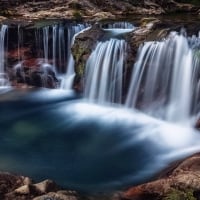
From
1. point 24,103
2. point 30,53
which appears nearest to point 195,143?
point 24,103

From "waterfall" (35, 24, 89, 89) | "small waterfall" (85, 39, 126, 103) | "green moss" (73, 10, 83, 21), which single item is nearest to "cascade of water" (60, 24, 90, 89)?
"waterfall" (35, 24, 89, 89)

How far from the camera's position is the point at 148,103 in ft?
45.4

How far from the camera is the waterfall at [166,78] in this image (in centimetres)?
1328

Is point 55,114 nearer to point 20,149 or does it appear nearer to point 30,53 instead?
point 20,149

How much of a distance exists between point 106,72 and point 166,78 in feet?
7.37

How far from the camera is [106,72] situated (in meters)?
15.0

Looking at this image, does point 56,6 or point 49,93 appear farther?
point 56,6

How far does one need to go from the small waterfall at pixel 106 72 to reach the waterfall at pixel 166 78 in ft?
1.81

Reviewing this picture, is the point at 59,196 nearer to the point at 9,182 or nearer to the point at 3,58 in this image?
the point at 9,182

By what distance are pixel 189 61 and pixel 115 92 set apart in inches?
106

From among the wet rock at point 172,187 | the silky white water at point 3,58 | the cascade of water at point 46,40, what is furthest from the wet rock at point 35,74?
the wet rock at point 172,187

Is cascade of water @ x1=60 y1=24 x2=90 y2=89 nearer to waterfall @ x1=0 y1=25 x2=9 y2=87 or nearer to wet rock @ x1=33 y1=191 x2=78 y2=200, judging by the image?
waterfall @ x1=0 y1=25 x2=9 y2=87

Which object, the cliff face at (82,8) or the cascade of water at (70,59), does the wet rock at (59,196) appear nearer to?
the cascade of water at (70,59)

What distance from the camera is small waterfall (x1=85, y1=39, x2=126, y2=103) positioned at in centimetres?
1468
